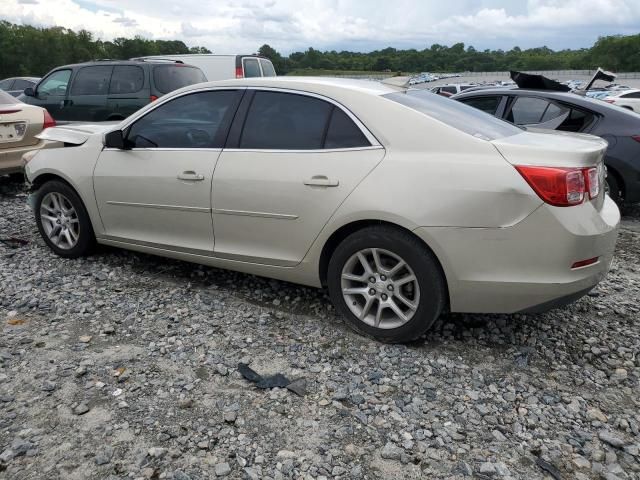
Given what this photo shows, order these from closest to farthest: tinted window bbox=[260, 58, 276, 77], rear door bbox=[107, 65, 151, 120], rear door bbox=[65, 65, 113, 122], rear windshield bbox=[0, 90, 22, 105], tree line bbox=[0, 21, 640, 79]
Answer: rear windshield bbox=[0, 90, 22, 105]
rear door bbox=[107, 65, 151, 120]
rear door bbox=[65, 65, 113, 122]
tinted window bbox=[260, 58, 276, 77]
tree line bbox=[0, 21, 640, 79]

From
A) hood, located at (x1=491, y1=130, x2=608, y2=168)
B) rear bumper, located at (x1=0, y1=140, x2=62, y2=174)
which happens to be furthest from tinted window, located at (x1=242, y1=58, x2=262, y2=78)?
hood, located at (x1=491, y1=130, x2=608, y2=168)

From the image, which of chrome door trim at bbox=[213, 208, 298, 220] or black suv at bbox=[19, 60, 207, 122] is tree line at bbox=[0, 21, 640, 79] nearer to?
black suv at bbox=[19, 60, 207, 122]

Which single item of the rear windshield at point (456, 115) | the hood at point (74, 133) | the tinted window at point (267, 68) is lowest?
the tinted window at point (267, 68)

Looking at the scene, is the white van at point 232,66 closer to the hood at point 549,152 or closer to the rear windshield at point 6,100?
the rear windshield at point 6,100

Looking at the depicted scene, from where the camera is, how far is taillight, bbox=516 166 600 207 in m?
2.90

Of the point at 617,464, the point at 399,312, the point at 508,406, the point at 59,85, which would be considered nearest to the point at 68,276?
the point at 399,312

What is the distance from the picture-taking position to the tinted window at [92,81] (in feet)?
31.9

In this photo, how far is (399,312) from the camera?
3344 mm

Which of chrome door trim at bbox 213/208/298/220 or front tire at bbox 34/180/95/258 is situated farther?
front tire at bbox 34/180/95/258

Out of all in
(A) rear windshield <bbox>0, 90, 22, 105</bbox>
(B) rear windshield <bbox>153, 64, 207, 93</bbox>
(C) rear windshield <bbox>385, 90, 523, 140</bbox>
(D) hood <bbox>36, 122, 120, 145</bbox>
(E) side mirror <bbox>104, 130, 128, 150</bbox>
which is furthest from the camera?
(B) rear windshield <bbox>153, 64, 207, 93</bbox>

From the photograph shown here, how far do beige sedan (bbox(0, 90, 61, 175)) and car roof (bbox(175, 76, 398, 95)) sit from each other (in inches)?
168

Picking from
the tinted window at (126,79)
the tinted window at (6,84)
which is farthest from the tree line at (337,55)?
the tinted window at (126,79)

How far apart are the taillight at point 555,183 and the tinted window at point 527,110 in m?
4.01

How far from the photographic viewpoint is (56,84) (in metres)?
10.4
